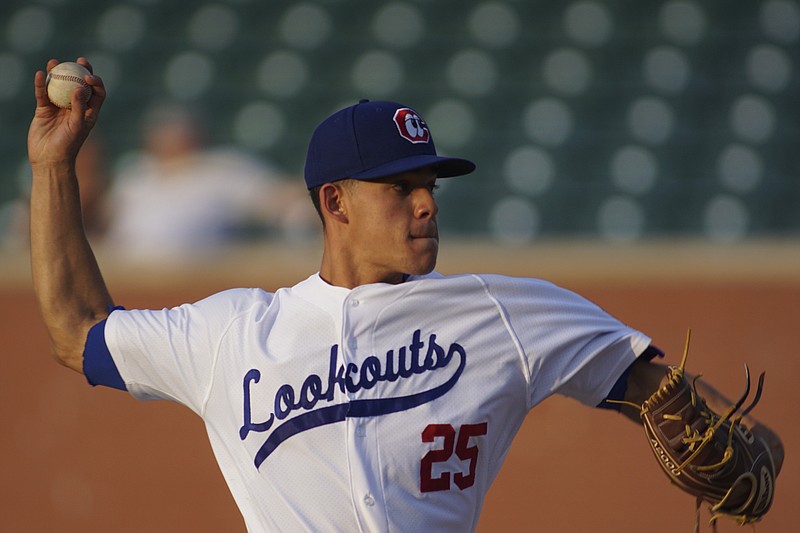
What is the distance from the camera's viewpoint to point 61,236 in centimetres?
233

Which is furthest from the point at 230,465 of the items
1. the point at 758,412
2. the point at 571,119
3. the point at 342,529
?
the point at 571,119

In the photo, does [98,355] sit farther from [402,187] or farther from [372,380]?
[402,187]

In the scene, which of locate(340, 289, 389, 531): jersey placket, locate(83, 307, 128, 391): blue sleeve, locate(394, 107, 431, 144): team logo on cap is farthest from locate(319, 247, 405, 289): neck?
locate(83, 307, 128, 391): blue sleeve

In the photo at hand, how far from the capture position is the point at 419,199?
2.33 metres

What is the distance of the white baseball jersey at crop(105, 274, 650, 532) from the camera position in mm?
2229

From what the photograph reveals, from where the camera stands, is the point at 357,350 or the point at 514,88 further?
the point at 514,88

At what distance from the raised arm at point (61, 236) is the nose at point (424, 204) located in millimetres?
716

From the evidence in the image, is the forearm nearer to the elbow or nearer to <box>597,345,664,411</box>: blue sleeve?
the elbow

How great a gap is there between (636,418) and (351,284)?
686 millimetres

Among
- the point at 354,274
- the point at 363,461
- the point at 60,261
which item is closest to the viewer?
the point at 363,461

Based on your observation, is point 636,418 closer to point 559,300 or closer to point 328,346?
point 559,300

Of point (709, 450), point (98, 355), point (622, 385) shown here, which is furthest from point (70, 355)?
point (709, 450)

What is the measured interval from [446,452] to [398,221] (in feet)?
1.61

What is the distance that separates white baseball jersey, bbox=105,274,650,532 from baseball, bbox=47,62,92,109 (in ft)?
1.59
